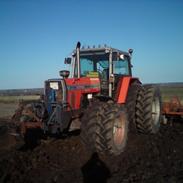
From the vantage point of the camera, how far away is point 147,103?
9273 mm

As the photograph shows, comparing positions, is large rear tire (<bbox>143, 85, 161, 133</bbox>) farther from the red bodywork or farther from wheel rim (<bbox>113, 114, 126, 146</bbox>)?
wheel rim (<bbox>113, 114, 126, 146</bbox>)

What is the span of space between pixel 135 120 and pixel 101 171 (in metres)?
3.36

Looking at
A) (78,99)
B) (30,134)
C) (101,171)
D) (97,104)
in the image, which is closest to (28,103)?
(30,134)

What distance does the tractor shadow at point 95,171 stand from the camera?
5852mm

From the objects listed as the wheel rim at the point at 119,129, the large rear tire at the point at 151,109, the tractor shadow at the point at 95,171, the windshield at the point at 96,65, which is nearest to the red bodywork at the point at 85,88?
the windshield at the point at 96,65

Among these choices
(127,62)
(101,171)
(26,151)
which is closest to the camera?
(101,171)

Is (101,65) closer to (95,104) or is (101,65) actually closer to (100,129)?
(95,104)

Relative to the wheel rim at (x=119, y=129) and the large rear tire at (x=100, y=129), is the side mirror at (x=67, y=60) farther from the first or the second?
the wheel rim at (x=119, y=129)

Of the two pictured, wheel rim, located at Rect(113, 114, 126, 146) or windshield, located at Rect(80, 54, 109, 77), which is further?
windshield, located at Rect(80, 54, 109, 77)

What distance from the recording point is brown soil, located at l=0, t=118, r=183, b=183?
5855mm

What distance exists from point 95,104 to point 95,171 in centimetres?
177

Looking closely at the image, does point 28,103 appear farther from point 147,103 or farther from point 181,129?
point 181,129

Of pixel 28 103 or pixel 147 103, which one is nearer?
pixel 28 103

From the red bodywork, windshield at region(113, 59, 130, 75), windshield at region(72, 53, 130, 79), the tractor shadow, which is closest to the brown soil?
the tractor shadow
